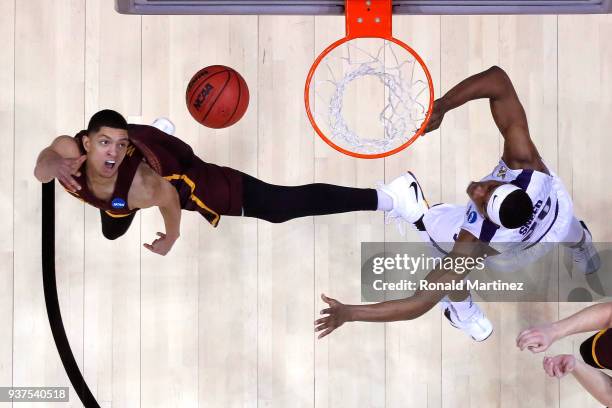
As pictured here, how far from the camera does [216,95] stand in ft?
9.58

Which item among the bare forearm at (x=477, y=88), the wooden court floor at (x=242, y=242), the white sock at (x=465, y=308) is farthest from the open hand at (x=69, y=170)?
the white sock at (x=465, y=308)

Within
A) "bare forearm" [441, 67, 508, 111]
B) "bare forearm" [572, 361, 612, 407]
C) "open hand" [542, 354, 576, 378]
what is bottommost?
"bare forearm" [572, 361, 612, 407]

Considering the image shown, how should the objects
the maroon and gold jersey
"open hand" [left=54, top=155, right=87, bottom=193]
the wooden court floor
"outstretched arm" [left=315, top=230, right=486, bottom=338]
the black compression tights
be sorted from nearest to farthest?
"open hand" [left=54, top=155, right=87, bottom=193], the maroon and gold jersey, "outstretched arm" [left=315, top=230, right=486, bottom=338], the black compression tights, the wooden court floor

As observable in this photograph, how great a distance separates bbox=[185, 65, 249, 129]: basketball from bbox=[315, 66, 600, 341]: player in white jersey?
857 mm

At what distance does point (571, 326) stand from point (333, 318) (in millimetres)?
1089

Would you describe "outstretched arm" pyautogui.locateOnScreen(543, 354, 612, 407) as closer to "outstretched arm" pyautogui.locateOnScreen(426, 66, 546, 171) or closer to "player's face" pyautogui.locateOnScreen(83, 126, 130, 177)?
"outstretched arm" pyautogui.locateOnScreen(426, 66, 546, 171)

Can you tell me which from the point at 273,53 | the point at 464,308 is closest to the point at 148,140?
the point at 273,53

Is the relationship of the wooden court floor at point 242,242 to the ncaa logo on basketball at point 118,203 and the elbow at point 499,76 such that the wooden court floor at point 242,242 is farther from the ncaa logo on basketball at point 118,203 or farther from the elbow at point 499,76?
the ncaa logo on basketball at point 118,203

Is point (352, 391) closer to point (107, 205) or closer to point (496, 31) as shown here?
point (107, 205)

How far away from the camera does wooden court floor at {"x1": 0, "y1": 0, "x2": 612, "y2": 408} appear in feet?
11.0

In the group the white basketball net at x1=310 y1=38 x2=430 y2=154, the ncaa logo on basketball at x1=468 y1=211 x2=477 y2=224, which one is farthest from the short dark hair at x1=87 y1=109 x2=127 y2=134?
the ncaa logo on basketball at x1=468 y1=211 x2=477 y2=224

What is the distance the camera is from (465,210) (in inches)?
129

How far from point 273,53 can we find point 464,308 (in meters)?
1.52

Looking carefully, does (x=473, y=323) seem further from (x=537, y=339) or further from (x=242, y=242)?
(x=242, y=242)
